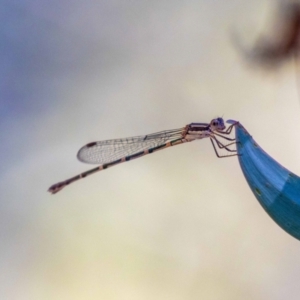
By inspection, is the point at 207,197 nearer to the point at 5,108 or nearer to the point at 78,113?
the point at 78,113

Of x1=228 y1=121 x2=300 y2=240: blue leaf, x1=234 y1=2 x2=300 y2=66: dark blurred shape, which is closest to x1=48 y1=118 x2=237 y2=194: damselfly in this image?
x1=234 y1=2 x2=300 y2=66: dark blurred shape

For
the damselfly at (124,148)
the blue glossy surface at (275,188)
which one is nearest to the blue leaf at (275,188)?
the blue glossy surface at (275,188)

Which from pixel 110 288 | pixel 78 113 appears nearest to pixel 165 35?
pixel 78 113

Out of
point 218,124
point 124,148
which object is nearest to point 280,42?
point 218,124

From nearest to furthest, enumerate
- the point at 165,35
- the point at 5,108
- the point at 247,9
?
1. the point at 247,9
2. the point at 165,35
3. the point at 5,108

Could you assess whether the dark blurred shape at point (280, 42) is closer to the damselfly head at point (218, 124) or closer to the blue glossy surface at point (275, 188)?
the damselfly head at point (218, 124)
